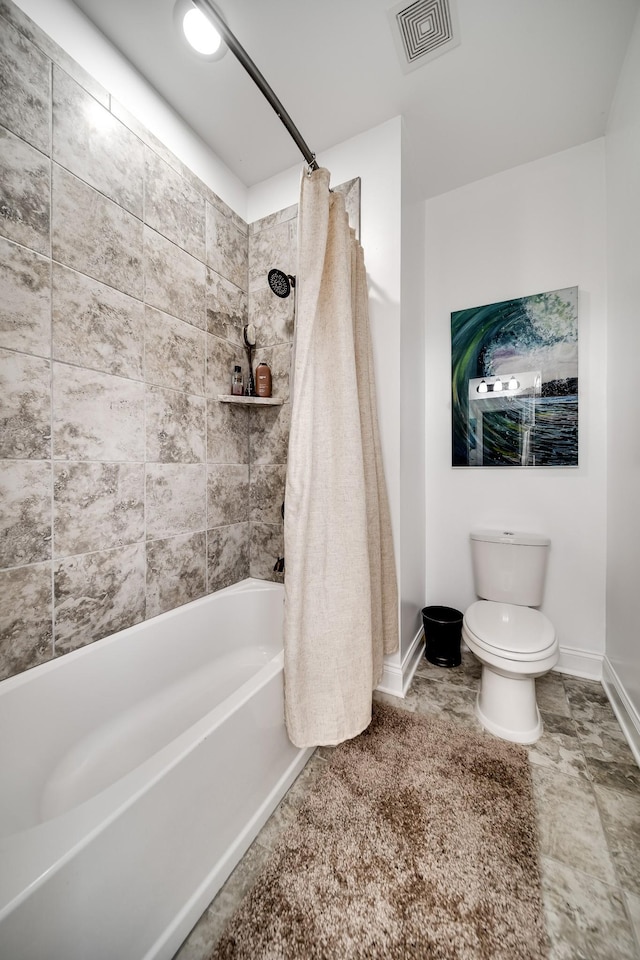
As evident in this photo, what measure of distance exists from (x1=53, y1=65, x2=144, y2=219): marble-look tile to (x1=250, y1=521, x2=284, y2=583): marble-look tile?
4.87 feet

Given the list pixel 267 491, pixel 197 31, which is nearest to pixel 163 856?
pixel 267 491

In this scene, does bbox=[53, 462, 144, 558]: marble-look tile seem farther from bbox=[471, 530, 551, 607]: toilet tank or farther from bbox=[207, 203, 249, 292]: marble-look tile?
bbox=[471, 530, 551, 607]: toilet tank

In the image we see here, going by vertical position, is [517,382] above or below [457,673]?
above

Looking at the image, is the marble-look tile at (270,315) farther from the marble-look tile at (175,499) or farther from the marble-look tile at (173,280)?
the marble-look tile at (175,499)

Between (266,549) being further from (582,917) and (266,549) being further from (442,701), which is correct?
(582,917)

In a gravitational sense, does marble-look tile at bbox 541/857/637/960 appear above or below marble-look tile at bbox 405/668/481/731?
below

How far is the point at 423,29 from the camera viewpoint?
1271 millimetres

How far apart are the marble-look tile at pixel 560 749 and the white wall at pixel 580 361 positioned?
47cm

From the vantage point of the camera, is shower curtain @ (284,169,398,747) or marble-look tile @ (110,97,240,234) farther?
marble-look tile @ (110,97,240,234)

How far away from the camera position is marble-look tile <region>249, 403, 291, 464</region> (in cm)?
193

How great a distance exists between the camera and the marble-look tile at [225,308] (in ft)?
5.72

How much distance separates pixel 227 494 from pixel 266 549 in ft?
1.25

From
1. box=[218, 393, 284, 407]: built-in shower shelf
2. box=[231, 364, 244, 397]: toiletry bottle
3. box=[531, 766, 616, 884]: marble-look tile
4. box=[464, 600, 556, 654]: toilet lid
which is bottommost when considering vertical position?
box=[531, 766, 616, 884]: marble-look tile

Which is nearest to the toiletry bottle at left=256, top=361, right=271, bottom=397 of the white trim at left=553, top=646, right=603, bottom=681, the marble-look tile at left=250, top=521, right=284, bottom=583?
the marble-look tile at left=250, top=521, right=284, bottom=583
